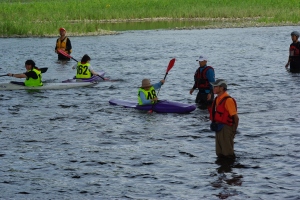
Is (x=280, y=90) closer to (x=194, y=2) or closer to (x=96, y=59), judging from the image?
(x=96, y=59)

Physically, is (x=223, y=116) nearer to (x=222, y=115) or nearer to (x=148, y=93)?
(x=222, y=115)

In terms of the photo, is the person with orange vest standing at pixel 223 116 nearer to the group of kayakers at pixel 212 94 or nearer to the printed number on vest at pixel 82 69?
the group of kayakers at pixel 212 94

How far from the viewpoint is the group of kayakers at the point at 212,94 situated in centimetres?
1298

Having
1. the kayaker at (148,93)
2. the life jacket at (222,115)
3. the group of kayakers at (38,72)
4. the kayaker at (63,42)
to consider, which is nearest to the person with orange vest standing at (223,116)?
the life jacket at (222,115)

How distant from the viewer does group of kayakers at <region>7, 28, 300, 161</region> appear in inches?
511

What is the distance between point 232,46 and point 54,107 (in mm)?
19922

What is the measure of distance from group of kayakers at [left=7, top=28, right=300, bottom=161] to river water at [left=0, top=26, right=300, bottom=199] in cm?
41

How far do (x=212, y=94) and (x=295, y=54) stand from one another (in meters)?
7.91

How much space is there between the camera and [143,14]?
59.5 metres

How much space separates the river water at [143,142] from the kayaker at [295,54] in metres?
0.32

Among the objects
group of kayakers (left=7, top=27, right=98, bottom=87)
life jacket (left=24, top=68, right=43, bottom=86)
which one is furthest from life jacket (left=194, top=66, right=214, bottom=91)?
life jacket (left=24, top=68, right=43, bottom=86)

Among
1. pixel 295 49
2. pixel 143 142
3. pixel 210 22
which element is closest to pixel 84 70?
pixel 295 49

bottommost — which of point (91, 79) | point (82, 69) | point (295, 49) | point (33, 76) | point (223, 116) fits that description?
point (91, 79)

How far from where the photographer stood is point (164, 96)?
2320cm
